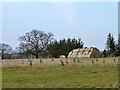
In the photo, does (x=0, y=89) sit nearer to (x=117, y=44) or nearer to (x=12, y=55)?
(x=12, y=55)

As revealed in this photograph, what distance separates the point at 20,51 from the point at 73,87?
3306 cm

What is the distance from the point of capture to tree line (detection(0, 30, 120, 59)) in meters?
37.3

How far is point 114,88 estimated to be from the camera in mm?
6238

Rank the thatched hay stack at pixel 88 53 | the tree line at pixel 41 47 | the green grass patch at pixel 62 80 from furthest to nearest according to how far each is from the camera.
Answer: the tree line at pixel 41 47 → the thatched hay stack at pixel 88 53 → the green grass patch at pixel 62 80

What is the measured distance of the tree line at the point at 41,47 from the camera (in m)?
37.3

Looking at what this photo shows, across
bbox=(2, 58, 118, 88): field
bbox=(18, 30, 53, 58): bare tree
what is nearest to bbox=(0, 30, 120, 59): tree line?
bbox=(18, 30, 53, 58): bare tree

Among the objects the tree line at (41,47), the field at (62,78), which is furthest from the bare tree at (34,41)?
the field at (62,78)

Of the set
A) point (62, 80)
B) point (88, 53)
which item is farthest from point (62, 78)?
point (88, 53)

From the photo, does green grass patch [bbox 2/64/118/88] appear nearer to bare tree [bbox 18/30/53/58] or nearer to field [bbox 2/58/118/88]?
field [bbox 2/58/118/88]

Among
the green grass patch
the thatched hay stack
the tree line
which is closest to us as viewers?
the green grass patch

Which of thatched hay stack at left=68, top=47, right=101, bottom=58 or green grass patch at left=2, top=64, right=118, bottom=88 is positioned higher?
thatched hay stack at left=68, top=47, right=101, bottom=58

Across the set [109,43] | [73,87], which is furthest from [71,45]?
[73,87]

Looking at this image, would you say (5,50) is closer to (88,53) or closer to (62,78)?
(88,53)

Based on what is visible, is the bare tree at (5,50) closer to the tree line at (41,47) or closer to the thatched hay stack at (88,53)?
the tree line at (41,47)
